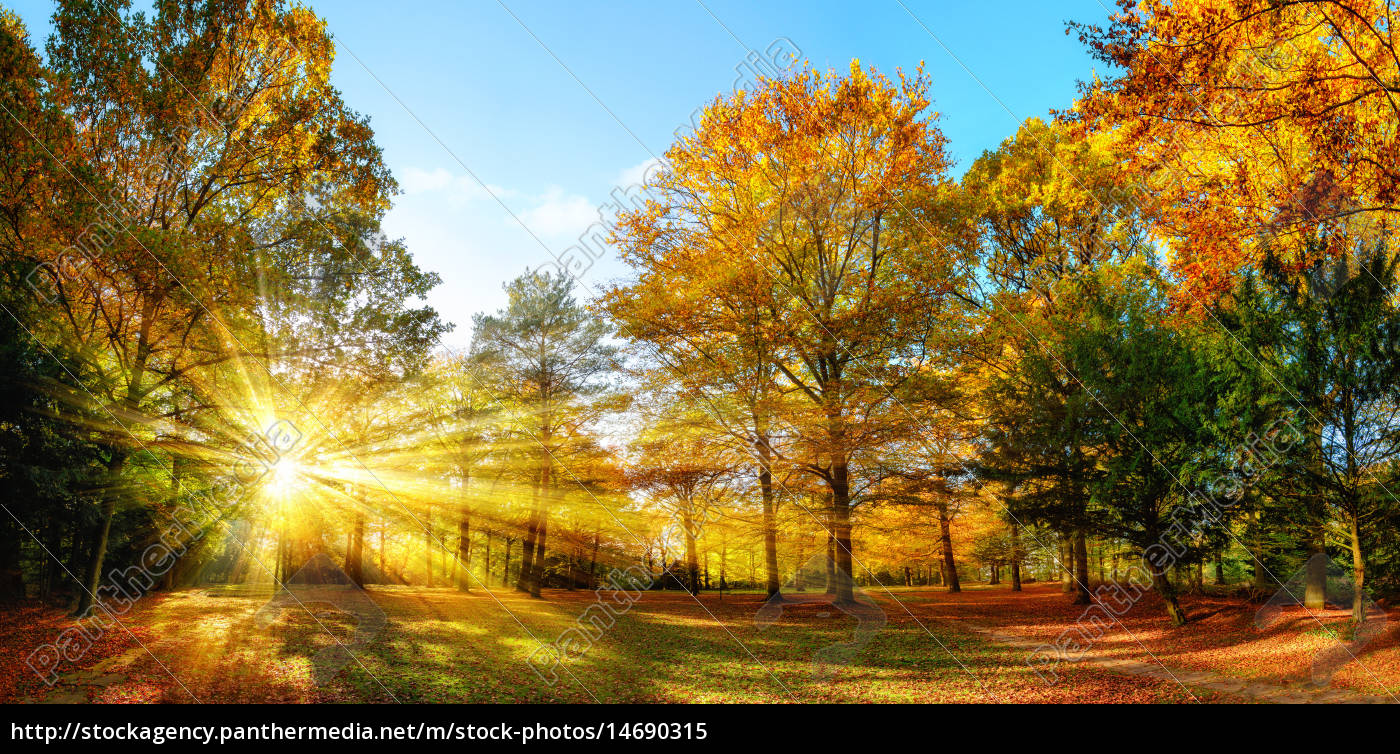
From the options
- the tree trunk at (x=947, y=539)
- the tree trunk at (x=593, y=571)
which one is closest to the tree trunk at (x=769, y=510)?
the tree trunk at (x=947, y=539)

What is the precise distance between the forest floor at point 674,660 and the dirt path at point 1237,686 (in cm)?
3

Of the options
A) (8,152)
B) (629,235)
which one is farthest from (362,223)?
(629,235)

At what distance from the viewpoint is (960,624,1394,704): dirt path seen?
7395 millimetres

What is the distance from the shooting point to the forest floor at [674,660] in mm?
7770

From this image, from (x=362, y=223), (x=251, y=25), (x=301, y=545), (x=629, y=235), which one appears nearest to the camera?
(x=251, y=25)

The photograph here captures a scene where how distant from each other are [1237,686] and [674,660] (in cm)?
825

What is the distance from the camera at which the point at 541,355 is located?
22.2 m

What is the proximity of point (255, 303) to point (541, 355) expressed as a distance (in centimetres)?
1126

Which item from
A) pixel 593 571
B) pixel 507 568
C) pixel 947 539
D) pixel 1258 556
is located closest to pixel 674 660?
pixel 1258 556

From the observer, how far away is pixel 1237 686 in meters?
8.20

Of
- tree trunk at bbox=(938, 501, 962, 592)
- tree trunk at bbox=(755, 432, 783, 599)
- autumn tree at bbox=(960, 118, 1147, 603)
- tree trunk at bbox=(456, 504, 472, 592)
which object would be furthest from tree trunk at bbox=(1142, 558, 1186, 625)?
tree trunk at bbox=(456, 504, 472, 592)

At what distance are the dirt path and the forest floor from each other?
0.03m

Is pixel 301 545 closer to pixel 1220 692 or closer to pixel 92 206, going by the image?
pixel 92 206
